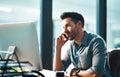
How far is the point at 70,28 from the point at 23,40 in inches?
32.9

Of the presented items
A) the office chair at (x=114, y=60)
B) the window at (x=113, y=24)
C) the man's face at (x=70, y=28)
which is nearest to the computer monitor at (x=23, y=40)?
the man's face at (x=70, y=28)

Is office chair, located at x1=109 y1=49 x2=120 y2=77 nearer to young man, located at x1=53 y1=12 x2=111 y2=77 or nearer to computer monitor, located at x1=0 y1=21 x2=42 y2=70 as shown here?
young man, located at x1=53 y1=12 x2=111 y2=77

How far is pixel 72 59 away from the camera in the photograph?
7.91 feet

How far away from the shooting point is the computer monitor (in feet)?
5.49

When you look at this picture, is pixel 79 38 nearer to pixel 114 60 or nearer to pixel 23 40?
pixel 114 60

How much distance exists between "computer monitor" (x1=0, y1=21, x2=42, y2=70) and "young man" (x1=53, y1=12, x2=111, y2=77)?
61cm

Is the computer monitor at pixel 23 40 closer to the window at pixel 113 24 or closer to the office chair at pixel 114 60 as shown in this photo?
the office chair at pixel 114 60

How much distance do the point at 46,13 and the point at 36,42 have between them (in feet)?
4.84

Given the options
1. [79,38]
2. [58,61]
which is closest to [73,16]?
[79,38]

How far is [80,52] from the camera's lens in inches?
90.9

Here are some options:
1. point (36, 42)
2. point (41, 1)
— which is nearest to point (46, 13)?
point (41, 1)

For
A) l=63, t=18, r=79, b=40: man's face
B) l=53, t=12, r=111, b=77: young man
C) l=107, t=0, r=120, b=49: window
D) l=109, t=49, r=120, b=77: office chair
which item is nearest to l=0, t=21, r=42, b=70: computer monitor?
l=53, t=12, r=111, b=77: young man

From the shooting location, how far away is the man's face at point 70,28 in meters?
2.39

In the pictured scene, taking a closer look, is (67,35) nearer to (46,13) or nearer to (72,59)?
(72,59)
